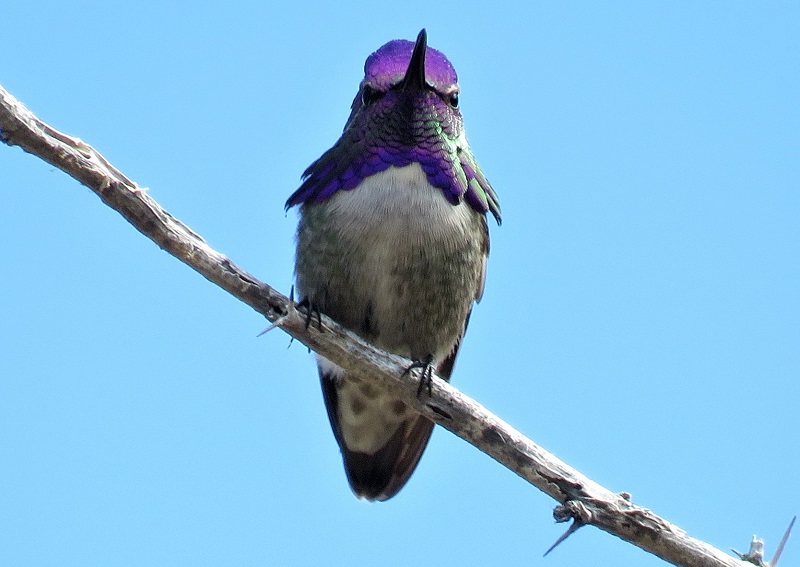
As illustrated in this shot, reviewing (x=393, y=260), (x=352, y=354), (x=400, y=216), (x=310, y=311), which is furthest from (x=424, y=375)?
(x=400, y=216)

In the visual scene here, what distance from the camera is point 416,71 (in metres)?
6.23

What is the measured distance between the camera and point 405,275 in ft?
19.4

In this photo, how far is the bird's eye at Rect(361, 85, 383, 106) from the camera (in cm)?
640

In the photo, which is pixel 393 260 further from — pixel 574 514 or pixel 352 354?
pixel 574 514

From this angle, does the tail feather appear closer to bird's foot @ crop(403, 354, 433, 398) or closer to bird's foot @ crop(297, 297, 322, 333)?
bird's foot @ crop(297, 297, 322, 333)

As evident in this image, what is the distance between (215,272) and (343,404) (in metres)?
2.29

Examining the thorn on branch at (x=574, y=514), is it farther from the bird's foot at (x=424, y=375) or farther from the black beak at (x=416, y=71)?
the black beak at (x=416, y=71)

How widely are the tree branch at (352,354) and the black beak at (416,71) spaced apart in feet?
5.60

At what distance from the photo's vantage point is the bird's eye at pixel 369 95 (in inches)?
252

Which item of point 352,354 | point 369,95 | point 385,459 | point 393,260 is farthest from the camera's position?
point 385,459

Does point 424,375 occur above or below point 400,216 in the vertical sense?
below

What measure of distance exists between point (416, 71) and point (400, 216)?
3.02 feet

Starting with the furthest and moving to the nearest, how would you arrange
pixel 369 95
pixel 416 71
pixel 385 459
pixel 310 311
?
pixel 385 459
pixel 369 95
pixel 416 71
pixel 310 311

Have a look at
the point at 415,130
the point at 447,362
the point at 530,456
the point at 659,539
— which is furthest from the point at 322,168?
the point at 659,539
